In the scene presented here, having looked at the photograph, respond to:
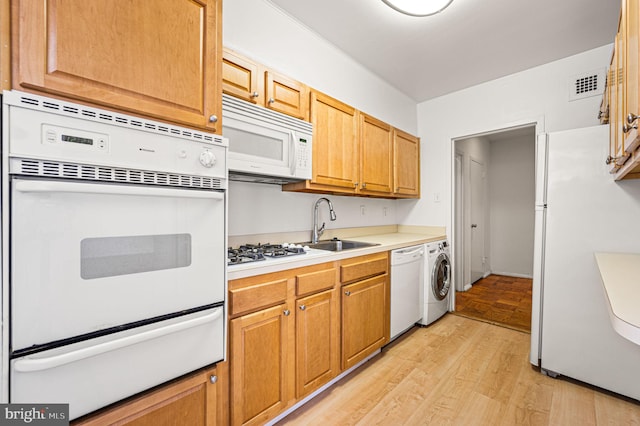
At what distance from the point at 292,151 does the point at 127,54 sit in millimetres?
1054

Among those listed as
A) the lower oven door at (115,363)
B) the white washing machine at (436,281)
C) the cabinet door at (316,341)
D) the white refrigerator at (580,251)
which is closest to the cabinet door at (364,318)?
the cabinet door at (316,341)

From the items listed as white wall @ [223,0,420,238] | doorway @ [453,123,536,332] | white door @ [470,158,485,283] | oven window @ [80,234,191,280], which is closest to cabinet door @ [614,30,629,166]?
white wall @ [223,0,420,238]

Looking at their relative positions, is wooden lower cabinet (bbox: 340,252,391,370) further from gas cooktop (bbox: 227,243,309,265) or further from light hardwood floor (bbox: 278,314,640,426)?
gas cooktop (bbox: 227,243,309,265)

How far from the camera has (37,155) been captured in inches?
31.0

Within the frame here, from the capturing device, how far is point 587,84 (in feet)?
8.12

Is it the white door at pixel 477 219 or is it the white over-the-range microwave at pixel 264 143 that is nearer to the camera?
the white over-the-range microwave at pixel 264 143

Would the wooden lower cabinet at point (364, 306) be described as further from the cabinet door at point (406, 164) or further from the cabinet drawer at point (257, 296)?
the cabinet door at point (406, 164)

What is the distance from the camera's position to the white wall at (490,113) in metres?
2.54

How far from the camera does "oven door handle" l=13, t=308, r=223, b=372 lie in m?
0.78

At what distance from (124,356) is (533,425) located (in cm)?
207

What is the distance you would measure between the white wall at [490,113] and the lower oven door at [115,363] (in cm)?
291

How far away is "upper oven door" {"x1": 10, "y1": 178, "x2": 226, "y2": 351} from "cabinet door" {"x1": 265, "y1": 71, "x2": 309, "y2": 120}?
0.95m

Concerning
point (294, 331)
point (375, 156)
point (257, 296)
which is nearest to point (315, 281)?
point (294, 331)

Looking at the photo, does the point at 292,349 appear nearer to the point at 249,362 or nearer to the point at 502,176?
the point at 249,362
